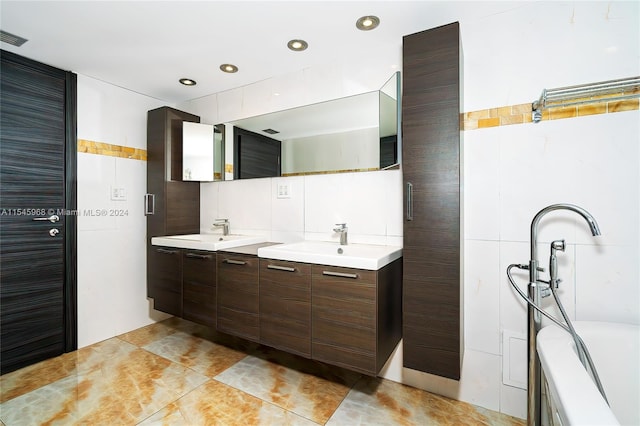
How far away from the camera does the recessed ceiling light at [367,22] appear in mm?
A: 1782

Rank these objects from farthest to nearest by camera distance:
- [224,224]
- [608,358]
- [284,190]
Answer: [224,224] < [284,190] < [608,358]

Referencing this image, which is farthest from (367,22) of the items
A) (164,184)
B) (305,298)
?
(164,184)

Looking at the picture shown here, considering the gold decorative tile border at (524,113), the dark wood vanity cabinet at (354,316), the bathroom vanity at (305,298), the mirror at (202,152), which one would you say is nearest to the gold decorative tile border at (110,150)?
the mirror at (202,152)

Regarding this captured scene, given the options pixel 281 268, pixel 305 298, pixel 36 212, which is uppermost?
pixel 36 212

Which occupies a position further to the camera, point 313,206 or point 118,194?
point 118,194

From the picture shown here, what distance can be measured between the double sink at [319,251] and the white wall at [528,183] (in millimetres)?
183

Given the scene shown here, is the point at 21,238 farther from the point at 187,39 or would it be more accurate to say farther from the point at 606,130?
the point at 606,130

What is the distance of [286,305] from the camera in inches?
74.3

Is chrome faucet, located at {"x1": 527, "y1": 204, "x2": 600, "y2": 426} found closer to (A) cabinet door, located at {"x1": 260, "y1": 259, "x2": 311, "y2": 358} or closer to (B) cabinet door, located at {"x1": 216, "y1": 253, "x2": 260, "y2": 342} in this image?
(A) cabinet door, located at {"x1": 260, "y1": 259, "x2": 311, "y2": 358}

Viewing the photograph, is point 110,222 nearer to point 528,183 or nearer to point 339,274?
point 339,274

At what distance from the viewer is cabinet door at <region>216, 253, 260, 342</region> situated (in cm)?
205

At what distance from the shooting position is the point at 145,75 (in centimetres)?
256

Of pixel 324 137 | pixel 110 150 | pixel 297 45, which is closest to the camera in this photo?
pixel 297 45

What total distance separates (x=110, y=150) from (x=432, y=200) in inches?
109
